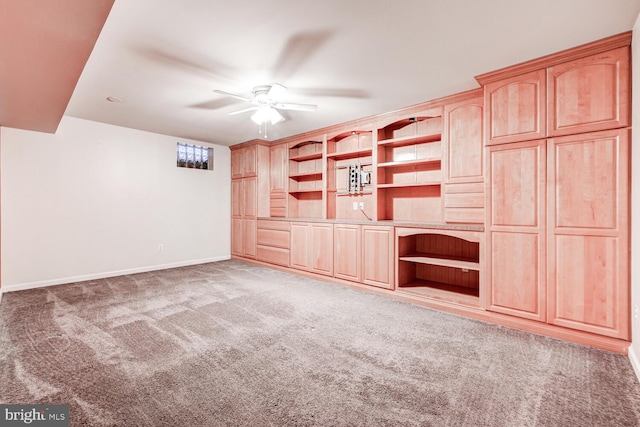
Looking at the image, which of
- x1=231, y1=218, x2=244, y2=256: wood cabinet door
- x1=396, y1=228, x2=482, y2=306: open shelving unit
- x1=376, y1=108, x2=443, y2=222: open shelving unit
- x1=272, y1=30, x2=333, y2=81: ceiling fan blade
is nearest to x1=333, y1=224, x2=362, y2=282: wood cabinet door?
x1=376, y1=108, x2=443, y2=222: open shelving unit

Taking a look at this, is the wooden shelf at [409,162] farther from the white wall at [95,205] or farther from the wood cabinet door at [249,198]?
the white wall at [95,205]

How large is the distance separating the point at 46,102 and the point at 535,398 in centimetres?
520

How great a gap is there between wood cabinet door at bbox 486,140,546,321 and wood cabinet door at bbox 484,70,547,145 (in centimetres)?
12

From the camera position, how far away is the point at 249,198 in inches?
253

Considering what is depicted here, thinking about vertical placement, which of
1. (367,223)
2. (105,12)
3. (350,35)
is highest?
(350,35)

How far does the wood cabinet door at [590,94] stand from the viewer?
244 cm

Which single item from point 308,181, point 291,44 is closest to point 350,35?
point 291,44

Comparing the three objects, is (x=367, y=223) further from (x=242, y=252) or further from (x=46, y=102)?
(x=46, y=102)

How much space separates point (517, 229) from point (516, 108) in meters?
1.25

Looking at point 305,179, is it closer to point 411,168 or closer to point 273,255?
point 273,255

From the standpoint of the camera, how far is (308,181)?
6.06m

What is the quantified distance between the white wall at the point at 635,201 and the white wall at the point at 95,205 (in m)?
6.56

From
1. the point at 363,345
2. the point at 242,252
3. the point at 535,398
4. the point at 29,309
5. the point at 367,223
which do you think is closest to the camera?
the point at 535,398

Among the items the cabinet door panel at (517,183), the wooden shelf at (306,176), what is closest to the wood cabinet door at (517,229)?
the cabinet door panel at (517,183)
